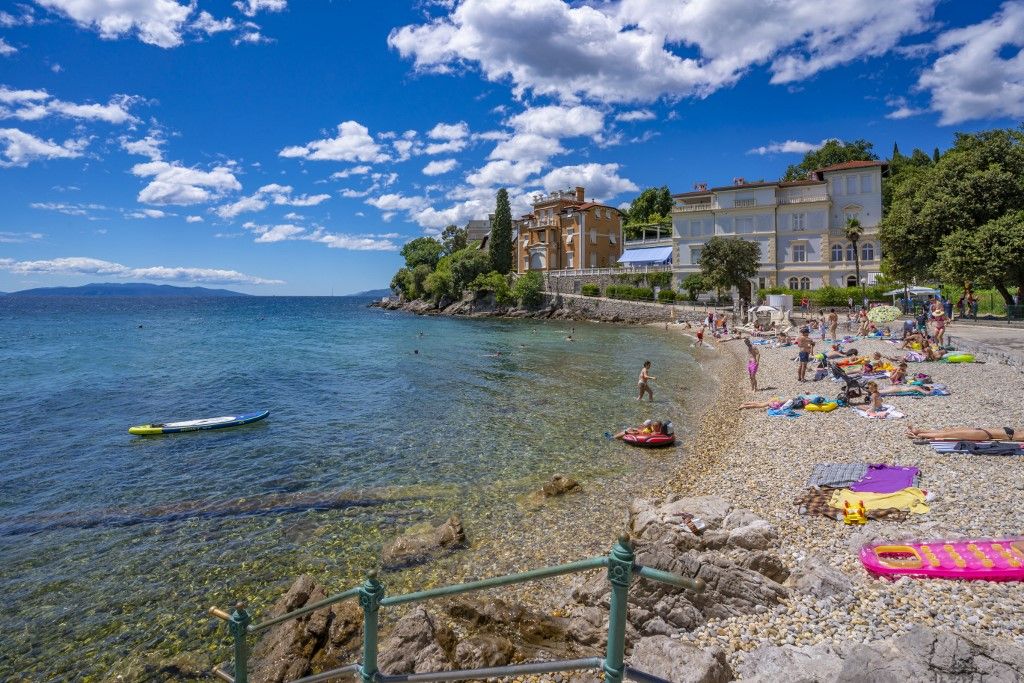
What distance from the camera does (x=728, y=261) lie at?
1988 inches

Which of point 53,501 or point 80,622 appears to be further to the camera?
point 53,501

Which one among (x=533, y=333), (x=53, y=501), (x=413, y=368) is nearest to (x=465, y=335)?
(x=533, y=333)

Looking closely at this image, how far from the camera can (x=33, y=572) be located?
30.3ft

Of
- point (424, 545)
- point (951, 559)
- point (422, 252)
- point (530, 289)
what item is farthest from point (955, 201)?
point (422, 252)

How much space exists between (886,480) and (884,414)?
20.4ft

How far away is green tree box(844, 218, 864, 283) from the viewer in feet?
164

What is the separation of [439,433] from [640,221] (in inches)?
2912

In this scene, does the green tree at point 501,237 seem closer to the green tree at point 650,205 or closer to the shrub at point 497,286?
the shrub at point 497,286

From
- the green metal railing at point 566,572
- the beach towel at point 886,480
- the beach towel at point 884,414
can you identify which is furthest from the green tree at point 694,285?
the green metal railing at point 566,572

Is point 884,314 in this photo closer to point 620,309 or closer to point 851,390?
point 851,390

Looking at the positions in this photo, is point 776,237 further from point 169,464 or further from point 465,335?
point 169,464

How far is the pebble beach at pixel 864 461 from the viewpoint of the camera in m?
6.00

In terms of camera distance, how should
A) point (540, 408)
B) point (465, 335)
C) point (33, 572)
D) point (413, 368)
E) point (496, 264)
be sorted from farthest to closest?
point (496, 264) → point (465, 335) → point (413, 368) → point (540, 408) → point (33, 572)

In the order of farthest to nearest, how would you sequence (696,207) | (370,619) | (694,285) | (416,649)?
(696,207) < (694,285) < (416,649) < (370,619)
